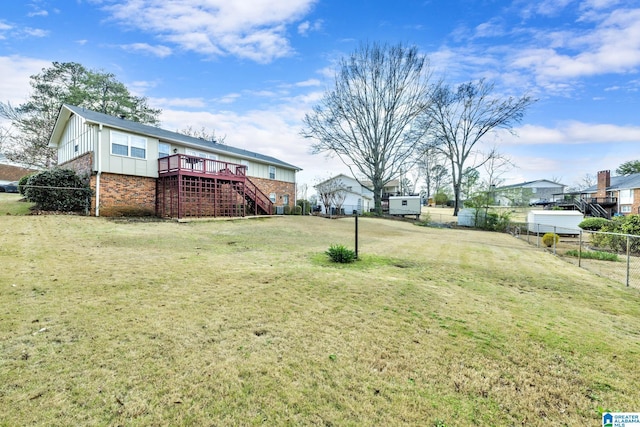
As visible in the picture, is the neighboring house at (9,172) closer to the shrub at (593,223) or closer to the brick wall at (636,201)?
the shrub at (593,223)

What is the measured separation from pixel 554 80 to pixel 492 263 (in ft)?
38.1

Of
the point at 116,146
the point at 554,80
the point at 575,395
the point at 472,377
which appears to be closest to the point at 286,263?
the point at 472,377

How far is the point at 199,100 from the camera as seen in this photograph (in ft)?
68.7

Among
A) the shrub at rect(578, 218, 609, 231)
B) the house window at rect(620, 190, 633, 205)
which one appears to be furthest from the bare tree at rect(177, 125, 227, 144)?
the house window at rect(620, 190, 633, 205)

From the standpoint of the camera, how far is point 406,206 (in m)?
35.4

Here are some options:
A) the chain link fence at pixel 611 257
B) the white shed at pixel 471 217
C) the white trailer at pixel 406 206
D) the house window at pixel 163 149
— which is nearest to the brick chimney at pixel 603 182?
the white shed at pixel 471 217

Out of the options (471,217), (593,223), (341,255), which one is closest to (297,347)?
(341,255)

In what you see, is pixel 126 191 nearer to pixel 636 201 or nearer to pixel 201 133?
pixel 201 133

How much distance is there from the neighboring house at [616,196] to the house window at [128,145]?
45695 millimetres

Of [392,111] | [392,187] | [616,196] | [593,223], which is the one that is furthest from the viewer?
[392,187]

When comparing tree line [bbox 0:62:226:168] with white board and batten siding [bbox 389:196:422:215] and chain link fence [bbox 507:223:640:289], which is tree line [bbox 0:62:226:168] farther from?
chain link fence [bbox 507:223:640:289]

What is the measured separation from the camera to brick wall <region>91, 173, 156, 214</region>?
14.7 meters

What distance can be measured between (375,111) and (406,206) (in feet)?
41.2

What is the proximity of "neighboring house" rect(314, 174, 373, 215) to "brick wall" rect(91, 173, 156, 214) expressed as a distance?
20928 mm
